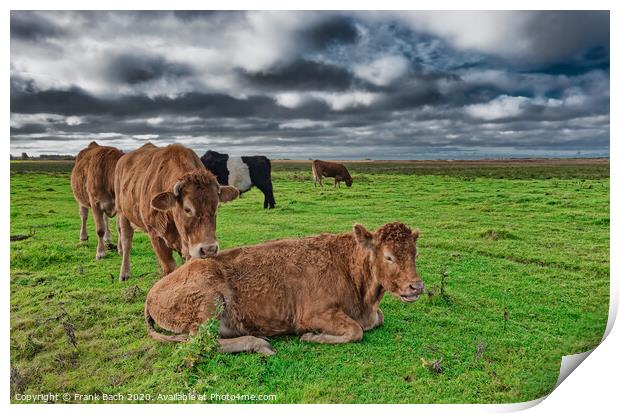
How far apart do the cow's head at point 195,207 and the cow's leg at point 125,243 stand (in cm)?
183

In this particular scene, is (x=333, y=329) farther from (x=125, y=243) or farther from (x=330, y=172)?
(x=125, y=243)

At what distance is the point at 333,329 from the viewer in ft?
15.1

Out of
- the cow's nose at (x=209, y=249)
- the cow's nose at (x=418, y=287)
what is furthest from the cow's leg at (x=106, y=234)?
the cow's nose at (x=418, y=287)

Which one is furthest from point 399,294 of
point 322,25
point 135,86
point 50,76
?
point 50,76

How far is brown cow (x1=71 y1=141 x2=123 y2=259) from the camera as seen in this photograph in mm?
6496

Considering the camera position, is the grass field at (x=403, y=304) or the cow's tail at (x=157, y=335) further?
the cow's tail at (x=157, y=335)

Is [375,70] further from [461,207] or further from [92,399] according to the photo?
[92,399]

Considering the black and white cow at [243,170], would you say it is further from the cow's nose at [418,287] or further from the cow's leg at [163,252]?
the cow's nose at [418,287]

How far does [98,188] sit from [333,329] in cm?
429

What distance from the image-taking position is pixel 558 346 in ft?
14.7

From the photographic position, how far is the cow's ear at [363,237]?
4694 millimetres

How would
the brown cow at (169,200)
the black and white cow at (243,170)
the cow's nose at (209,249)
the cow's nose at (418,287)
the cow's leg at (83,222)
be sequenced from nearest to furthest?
the cow's nose at (418,287) → the cow's nose at (209,249) → the brown cow at (169,200) → the black and white cow at (243,170) → the cow's leg at (83,222)

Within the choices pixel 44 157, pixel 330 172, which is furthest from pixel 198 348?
pixel 330 172
